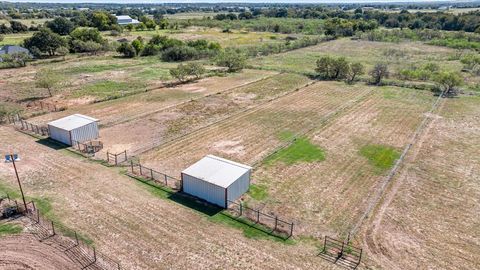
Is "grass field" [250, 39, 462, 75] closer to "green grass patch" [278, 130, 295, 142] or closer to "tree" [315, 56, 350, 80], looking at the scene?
"tree" [315, 56, 350, 80]

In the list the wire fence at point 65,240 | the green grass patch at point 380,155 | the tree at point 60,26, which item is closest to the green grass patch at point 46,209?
the wire fence at point 65,240

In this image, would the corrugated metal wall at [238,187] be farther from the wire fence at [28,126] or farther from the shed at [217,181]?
the wire fence at [28,126]

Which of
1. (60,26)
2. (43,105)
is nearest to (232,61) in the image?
(43,105)

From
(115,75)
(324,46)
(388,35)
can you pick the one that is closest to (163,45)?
(115,75)

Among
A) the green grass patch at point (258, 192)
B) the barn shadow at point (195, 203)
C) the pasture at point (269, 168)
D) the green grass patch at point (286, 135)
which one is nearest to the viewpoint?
the pasture at point (269, 168)

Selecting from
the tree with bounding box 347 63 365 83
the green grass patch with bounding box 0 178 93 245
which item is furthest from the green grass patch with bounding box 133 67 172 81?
the green grass patch with bounding box 0 178 93 245

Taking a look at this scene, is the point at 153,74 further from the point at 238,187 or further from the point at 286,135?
the point at 238,187

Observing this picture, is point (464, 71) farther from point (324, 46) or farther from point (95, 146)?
point (95, 146)
